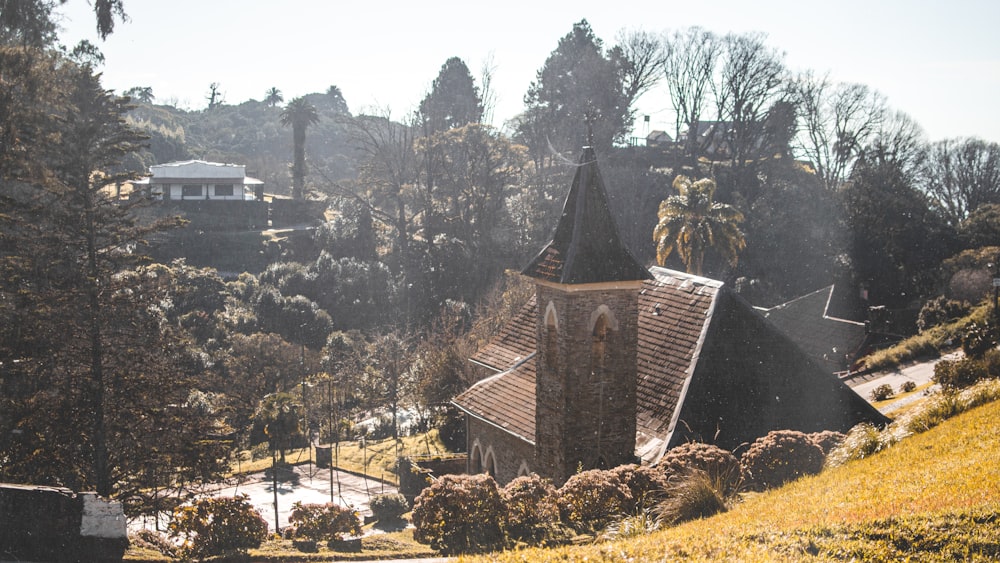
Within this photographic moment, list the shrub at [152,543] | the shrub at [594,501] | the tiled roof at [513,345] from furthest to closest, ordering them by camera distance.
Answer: the tiled roof at [513,345], the shrub at [594,501], the shrub at [152,543]

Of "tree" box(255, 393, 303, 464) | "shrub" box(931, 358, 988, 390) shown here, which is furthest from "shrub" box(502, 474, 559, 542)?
"tree" box(255, 393, 303, 464)

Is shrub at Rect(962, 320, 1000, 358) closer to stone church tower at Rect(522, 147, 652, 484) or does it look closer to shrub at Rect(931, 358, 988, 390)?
shrub at Rect(931, 358, 988, 390)

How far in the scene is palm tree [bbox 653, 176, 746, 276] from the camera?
3284 centimetres

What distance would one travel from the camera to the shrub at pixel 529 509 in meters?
10.7

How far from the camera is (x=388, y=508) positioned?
20.5 metres

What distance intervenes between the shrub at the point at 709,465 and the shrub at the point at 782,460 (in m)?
0.29

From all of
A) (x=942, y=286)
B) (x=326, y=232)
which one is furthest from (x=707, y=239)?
(x=326, y=232)

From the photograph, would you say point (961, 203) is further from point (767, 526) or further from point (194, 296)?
point (767, 526)

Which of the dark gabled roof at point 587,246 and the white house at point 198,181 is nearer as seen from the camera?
the dark gabled roof at point 587,246

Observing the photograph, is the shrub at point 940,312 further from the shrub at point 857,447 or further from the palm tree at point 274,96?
the palm tree at point 274,96

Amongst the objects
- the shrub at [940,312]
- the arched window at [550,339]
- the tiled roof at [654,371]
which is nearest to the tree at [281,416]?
the tiled roof at [654,371]

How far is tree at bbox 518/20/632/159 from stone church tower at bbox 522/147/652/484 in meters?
47.0

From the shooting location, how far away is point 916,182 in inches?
2143

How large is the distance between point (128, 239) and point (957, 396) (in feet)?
59.2
